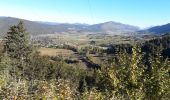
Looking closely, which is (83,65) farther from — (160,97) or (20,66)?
(160,97)

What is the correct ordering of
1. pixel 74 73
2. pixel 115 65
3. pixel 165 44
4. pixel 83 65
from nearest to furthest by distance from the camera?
pixel 115 65, pixel 74 73, pixel 83 65, pixel 165 44

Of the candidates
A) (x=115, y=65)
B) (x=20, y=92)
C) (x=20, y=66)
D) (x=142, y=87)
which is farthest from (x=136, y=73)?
(x=20, y=66)

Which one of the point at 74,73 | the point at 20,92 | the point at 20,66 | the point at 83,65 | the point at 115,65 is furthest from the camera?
the point at 83,65

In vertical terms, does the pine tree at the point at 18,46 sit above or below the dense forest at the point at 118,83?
below

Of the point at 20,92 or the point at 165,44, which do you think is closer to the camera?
the point at 20,92

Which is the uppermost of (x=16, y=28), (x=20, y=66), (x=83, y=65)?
(x=16, y=28)

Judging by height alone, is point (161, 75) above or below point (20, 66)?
above

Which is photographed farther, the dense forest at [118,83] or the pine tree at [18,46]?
the pine tree at [18,46]

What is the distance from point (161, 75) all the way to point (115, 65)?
3.85 metres

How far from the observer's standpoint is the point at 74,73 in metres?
117

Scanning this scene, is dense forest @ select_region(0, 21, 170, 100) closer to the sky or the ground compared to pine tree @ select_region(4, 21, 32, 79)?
closer to the sky

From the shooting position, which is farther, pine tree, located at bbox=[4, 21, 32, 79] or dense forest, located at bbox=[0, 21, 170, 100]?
pine tree, located at bbox=[4, 21, 32, 79]

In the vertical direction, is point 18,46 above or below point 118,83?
below

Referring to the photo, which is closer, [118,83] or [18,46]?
[118,83]
